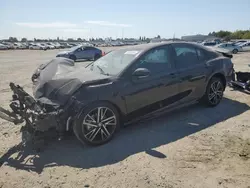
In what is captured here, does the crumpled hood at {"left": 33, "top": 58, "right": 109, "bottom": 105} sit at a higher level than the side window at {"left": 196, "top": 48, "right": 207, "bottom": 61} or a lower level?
lower

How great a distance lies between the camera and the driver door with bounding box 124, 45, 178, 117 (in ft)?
14.4

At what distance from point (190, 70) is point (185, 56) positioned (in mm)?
333

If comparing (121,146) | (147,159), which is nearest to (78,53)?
(121,146)

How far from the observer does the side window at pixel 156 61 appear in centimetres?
467

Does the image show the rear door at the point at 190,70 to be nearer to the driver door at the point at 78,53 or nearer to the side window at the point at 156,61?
the side window at the point at 156,61

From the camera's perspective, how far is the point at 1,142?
4332mm

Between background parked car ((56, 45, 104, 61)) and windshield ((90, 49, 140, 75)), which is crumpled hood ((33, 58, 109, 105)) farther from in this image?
background parked car ((56, 45, 104, 61))

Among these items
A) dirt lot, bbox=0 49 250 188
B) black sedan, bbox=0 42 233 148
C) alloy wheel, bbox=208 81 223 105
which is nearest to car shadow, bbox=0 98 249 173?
dirt lot, bbox=0 49 250 188

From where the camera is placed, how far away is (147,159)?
3.66 m

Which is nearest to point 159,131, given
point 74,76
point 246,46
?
point 74,76

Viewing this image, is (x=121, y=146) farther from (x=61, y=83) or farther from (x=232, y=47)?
(x=232, y=47)

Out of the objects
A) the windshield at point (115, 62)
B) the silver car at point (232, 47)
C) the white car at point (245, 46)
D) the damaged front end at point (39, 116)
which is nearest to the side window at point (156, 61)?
the windshield at point (115, 62)

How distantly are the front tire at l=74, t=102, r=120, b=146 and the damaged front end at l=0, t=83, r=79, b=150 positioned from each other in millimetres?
203

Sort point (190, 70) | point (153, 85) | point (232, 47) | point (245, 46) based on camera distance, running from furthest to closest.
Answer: point (245, 46)
point (232, 47)
point (190, 70)
point (153, 85)
